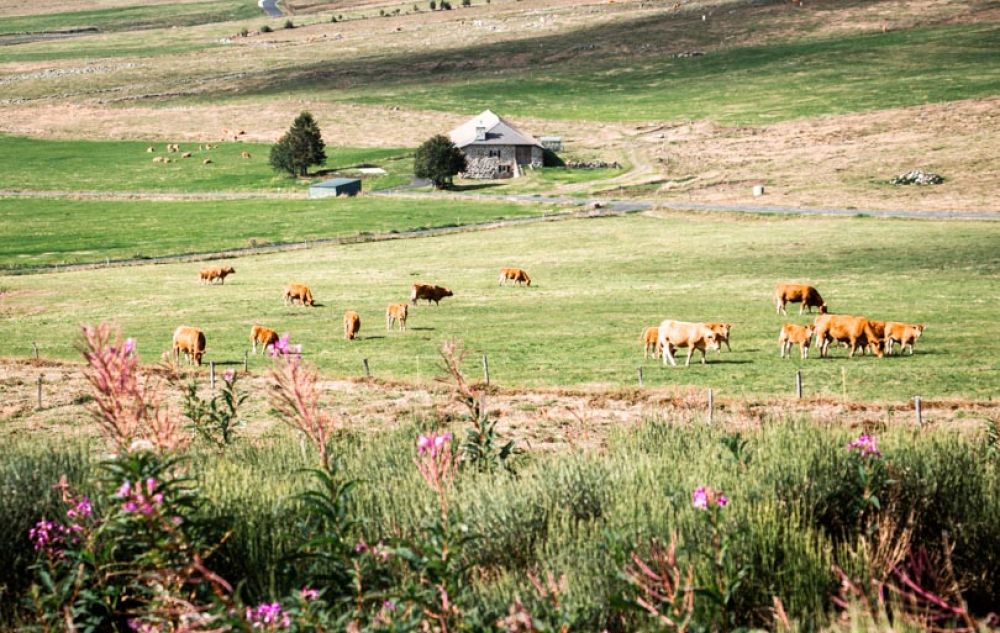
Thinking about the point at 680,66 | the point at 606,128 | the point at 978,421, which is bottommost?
the point at 978,421

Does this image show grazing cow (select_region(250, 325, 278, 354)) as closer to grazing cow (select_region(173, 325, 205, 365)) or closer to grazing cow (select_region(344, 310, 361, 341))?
grazing cow (select_region(173, 325, 205, 365))

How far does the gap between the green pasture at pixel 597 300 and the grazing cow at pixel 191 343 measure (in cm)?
82

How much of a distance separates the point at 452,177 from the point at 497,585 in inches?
4581

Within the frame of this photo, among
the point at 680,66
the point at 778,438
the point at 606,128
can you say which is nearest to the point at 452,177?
the point at 606,128

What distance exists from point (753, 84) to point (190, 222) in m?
97.9

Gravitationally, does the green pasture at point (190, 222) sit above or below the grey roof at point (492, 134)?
below

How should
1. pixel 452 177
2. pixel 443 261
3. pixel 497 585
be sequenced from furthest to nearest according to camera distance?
pixel 452 177 → pixel 443 261 → pixel 497 585

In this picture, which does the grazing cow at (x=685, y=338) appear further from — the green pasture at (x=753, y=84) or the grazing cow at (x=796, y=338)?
the green pasture at (x=753, y=84)

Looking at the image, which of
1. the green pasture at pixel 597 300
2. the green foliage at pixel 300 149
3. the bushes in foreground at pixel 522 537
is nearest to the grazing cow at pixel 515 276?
the green pasture at pixel 597 300

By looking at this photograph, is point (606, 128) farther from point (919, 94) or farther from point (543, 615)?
point (543, 615)

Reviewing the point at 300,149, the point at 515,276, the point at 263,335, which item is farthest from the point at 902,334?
the point at 300,149

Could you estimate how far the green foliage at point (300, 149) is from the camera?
125812 mm

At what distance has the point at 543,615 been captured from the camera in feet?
31.9

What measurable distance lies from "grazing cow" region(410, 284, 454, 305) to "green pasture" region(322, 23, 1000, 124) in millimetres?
97315
